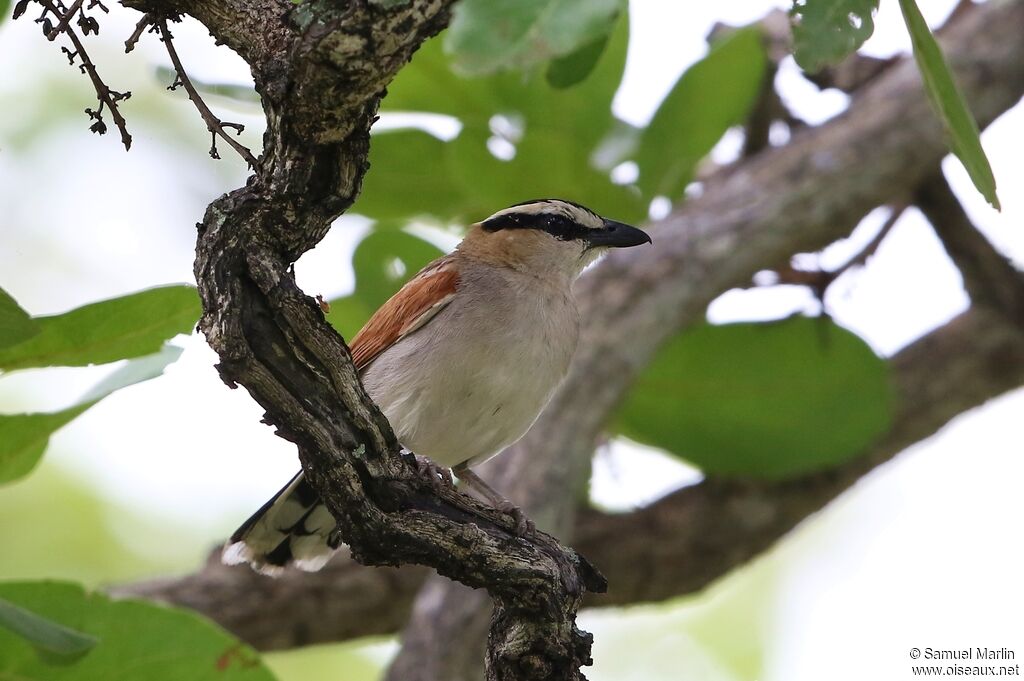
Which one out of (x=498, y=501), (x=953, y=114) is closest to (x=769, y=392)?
A: (x=498, y=501)

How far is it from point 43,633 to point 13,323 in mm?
727

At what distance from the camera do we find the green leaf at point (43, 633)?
2.61 metres

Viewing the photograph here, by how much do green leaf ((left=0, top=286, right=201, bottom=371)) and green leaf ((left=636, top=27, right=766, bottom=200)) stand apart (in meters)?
3.65

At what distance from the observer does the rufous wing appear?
493cm

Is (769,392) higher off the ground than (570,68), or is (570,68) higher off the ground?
(769,392)

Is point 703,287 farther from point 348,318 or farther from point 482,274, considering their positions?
point 348,318

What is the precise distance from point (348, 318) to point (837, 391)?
9.07ft

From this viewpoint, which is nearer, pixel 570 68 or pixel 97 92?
pixel 97 92

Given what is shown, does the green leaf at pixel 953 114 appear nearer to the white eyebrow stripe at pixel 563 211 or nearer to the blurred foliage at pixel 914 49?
the blurred foliage at pixel 914 49

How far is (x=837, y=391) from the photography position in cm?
630

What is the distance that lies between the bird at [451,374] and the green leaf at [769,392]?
1346 mm

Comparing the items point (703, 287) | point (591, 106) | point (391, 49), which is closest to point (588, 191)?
point (591, 106)

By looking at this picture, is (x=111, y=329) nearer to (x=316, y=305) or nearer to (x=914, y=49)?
(x=316, y=305)

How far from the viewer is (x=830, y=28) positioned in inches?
99.0
